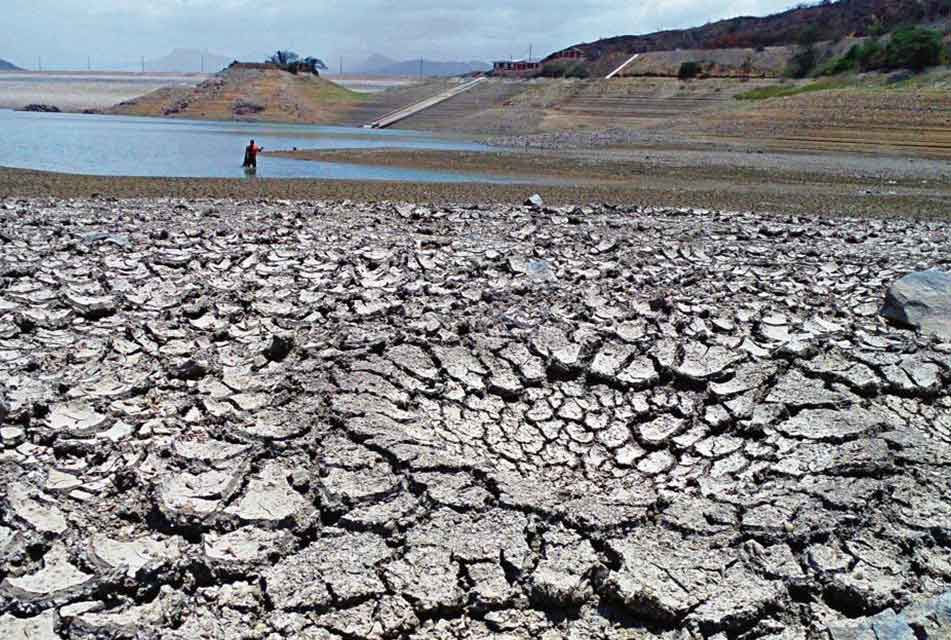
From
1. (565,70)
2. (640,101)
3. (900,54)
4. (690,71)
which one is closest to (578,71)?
(565,70)

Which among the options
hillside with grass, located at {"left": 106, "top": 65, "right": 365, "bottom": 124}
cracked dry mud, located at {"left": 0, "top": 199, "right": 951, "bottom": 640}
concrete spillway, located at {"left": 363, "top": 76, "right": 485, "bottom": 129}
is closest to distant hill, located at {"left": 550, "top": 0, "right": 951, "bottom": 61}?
concrete spillway, located at {"left": 363, "top": 76, "right": 485, "bottom": 129}

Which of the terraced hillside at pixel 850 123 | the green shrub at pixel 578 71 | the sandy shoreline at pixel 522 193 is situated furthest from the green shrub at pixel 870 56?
the sandy shoreline at pixel 522 193

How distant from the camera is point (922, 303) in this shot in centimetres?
432

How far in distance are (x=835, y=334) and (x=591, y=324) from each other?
134 cm

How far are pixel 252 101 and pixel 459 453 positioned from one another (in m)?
51.6

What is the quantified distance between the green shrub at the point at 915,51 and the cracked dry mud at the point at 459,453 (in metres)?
32.3

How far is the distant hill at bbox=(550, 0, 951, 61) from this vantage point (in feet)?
158

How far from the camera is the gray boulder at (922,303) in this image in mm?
4242

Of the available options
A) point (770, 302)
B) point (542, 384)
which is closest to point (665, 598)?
point (542, 384)

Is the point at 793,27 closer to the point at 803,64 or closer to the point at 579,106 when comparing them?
the point at 803,64

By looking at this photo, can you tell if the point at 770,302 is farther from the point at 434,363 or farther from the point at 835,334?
the point at 434,363

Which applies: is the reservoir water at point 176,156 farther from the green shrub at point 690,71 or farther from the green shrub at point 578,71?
the green shrub at point 578,71

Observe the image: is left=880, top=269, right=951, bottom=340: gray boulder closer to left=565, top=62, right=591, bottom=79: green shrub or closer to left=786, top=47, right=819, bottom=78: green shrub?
left=786, top=47, right=819, bottom=78: green shrub

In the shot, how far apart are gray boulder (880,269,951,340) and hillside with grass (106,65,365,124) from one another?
149 feet
